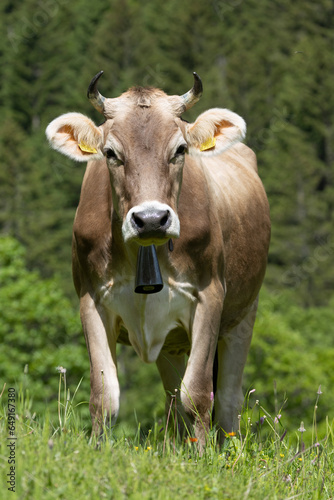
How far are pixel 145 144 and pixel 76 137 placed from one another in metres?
0.67

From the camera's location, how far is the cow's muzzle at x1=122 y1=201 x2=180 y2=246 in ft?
16.3

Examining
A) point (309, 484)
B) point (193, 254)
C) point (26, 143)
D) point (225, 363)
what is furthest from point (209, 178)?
point (26, 143)

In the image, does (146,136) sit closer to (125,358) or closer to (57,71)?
(125,358)

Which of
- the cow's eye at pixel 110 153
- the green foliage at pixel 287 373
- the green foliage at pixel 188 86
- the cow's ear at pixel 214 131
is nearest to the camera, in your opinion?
the cow's eye at pixel 110 153

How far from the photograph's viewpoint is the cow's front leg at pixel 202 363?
5.55m

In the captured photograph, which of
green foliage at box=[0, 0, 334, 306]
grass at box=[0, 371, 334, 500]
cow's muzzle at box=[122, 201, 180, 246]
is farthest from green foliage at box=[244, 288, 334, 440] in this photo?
grass at box=[0, 371, 334, 500]

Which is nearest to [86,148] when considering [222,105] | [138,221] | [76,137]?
[76,137]

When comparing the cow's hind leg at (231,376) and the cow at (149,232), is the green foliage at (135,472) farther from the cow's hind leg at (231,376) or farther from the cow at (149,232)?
the cow's hind leg at (231,376)

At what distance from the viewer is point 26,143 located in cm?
7031

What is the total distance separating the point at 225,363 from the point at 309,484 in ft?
9.25

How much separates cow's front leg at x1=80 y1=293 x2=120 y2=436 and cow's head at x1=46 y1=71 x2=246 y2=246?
2.39ft

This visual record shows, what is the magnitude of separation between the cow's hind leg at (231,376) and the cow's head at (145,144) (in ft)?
6.76

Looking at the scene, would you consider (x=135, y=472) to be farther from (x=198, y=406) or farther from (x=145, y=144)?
(x=145, y=144)

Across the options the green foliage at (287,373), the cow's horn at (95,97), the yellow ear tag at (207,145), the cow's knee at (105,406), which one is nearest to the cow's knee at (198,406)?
the cow's knee at (105,406)
